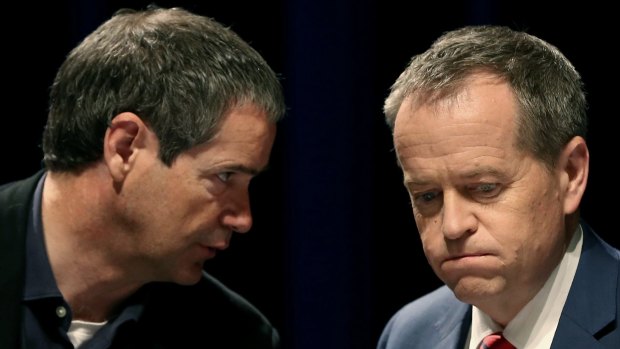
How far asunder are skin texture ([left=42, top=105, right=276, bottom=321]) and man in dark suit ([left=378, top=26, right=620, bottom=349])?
33cm

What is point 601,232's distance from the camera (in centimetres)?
→ 261

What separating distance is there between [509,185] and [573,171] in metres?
0.13

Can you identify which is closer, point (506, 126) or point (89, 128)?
point (506, 126)

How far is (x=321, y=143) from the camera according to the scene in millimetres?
2799

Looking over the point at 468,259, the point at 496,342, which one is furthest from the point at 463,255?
the point at 496,342

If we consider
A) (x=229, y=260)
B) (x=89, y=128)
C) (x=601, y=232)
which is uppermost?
(x=89, y=128)

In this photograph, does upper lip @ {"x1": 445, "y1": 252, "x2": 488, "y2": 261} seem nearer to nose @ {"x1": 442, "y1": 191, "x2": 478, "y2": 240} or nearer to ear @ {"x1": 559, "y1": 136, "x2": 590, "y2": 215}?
nose @ {"x1": 442, "y1": 191, "x2": 478, "y2": 240}

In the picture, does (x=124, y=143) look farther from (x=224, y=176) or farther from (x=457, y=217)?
(x=457, y=217)

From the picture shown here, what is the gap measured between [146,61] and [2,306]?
54 cm

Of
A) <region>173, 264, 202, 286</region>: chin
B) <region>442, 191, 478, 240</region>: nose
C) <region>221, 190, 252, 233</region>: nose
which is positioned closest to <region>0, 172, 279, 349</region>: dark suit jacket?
<region>173, 264, 202, 286</region>: chin

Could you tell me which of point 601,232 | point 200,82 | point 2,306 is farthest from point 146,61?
point 601,232

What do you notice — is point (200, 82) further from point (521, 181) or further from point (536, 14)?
point (536, 14)

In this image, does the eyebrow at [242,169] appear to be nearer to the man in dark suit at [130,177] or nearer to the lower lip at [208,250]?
the man in dark suit at [130,177]

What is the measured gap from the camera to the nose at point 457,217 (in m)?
2.01
